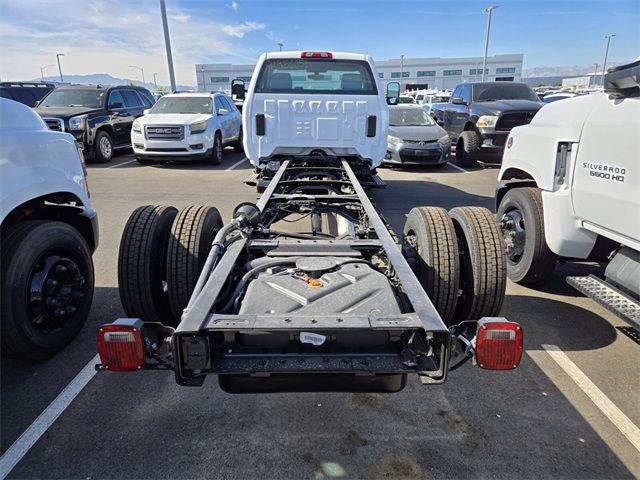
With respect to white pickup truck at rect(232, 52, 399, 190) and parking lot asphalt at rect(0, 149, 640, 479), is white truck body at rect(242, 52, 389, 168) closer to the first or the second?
white pickup truck at rect(232, 52, 399, 190)

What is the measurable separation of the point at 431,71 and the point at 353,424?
106 meters

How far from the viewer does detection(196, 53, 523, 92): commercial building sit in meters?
91.4

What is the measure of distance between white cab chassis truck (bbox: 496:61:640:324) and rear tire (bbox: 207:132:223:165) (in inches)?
342

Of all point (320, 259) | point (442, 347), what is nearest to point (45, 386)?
point (320, 259)

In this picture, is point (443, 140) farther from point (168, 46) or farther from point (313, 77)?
point (168, 46)

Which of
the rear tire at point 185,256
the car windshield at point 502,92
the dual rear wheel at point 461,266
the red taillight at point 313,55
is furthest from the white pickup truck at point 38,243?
the car windshield at point 502,92

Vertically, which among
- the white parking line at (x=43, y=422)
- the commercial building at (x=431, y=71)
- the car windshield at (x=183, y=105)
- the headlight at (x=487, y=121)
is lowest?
the white parking line at (x=43, y=422)

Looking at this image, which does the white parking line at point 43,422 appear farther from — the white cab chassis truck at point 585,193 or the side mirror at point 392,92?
the side mirror at point 392,92

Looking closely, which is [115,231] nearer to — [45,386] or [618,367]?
[45,386]

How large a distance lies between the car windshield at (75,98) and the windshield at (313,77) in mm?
7838

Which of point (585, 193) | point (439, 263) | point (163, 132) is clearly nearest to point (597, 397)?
point (439, 263)

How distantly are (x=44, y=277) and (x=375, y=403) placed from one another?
2.32 m

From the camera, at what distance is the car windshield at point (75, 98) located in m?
12.3

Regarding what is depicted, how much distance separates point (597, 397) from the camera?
8.96ft
